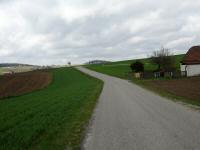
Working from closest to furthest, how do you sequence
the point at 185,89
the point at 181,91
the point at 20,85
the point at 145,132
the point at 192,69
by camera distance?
the point at 145,132
the point at 181,91
the point at 185,89
the point at 192,69
the point at 20,85

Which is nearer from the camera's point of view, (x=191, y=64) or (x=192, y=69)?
(x=192, y=69)

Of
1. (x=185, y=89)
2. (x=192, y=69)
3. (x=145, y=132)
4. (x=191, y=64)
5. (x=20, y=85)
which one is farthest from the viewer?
(x=20, y=85)

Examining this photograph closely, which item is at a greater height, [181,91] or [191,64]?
[191,64]

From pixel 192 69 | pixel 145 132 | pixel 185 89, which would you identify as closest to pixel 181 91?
pixel 185 89

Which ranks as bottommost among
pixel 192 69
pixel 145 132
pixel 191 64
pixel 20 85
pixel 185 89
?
pixel 20 85

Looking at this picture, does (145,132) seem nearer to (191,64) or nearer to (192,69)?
(192,69)

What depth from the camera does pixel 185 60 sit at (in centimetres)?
5569

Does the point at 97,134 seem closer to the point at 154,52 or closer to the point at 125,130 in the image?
the point at 125,130

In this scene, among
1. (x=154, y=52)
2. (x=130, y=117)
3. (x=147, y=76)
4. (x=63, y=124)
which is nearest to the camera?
(x=63, y=124)

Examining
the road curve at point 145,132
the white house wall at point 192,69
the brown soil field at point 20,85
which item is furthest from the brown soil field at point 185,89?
the brown soil field at point 20,85

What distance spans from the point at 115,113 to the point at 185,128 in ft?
16.7

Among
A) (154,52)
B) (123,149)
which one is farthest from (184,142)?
(154,52)

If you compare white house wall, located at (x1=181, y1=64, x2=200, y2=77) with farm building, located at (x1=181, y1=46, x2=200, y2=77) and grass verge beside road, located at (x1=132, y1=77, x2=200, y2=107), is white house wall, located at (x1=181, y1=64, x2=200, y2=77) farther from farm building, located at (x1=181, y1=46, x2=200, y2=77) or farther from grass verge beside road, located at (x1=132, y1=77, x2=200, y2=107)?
grass verge beside road, located at (x1=132, y1=77, x2=200, y2=107)

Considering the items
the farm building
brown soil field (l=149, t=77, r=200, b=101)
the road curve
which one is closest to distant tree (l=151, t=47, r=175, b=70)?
the farm building
